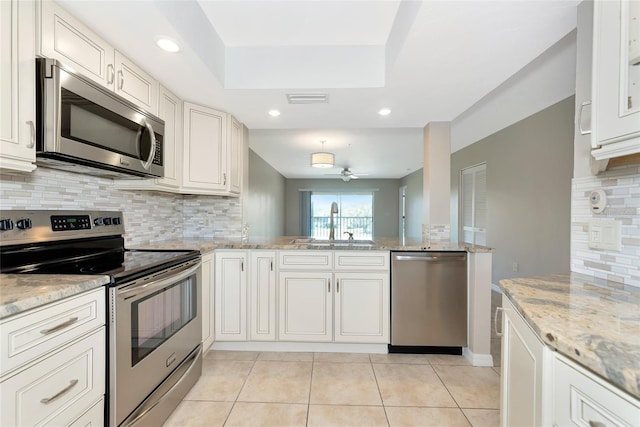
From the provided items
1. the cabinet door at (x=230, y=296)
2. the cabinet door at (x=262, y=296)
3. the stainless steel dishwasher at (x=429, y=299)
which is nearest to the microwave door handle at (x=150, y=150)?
the cabinet door at (x=230, y=296)

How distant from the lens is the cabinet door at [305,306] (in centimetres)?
240

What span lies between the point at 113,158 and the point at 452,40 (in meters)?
1.87

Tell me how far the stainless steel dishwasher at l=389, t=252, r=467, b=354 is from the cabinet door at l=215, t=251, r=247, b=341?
125cm

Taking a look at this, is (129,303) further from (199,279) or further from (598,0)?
(598,0)

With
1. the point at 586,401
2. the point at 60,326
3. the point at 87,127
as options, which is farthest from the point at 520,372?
the point at 87,127

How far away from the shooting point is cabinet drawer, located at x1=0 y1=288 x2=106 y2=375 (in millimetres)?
830

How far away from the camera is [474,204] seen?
5.00 m

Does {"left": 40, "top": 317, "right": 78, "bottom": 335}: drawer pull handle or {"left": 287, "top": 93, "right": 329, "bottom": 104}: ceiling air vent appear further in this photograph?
{"left": 287, "top": 93, "right": 329, "bottom": 104}: ceiling air vent

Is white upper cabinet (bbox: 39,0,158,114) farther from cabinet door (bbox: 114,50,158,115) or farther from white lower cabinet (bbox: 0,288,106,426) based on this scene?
white lower cabinet (bbox: 0,288,106,426)

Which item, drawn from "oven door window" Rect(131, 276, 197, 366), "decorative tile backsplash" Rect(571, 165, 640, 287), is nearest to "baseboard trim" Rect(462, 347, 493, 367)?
"decorative tile backsplash" Rect(571, 165, 640, 287)

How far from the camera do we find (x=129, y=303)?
4.24 ft

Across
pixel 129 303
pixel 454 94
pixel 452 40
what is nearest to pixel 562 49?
pixel 454 94

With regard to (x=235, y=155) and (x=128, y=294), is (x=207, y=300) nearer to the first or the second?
(x=128, y=294)

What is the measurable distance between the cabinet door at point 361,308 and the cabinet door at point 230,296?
0.79 m
